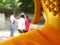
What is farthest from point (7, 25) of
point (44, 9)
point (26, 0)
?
point (44, 9)

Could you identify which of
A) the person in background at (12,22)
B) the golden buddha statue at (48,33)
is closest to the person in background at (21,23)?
the person in background at (12,22)

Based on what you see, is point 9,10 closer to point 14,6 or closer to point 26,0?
point 14,6

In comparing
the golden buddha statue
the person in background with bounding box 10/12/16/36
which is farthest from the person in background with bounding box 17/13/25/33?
the golden buddha statue

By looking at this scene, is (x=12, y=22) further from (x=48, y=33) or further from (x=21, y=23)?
(x=48, y=33)

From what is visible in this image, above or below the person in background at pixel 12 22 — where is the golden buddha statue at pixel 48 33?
above

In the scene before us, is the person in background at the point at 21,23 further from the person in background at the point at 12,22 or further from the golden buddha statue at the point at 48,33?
the golden buddha statue at the point at 48,33

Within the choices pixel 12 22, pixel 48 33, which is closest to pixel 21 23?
pixel 12 22

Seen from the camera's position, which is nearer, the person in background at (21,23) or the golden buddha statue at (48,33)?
the golden buddha statue at (48,33)

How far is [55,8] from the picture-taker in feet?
0.71

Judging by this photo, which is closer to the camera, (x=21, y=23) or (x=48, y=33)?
(x=48, y=33)

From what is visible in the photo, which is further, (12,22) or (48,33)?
(12,22)

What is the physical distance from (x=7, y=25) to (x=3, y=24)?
0.05 metres

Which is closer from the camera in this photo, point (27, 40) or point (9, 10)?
point (27, 40)

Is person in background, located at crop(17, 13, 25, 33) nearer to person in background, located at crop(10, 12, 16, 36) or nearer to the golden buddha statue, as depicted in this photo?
person in background, located at crop(10, 12, 16, 36)
